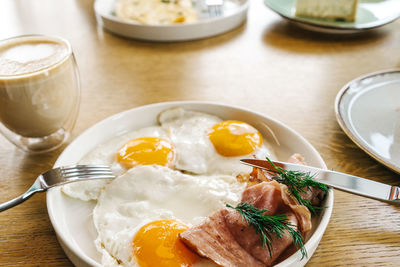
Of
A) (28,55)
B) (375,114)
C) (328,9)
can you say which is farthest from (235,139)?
(328,9)

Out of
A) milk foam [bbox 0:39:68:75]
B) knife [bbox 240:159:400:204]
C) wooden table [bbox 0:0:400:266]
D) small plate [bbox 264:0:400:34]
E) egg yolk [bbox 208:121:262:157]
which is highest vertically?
milk foam [bbox 0:39:68:75]

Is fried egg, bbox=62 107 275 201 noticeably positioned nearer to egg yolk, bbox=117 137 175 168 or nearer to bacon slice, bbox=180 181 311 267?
egg yolk, bbox=117 137 175 168

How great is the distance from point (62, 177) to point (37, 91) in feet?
1.33

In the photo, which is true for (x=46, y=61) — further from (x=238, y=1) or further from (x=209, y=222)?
(x=238, y=1)

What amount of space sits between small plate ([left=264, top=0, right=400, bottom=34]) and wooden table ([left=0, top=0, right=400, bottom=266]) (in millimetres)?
101

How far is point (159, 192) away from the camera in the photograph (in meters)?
1.20

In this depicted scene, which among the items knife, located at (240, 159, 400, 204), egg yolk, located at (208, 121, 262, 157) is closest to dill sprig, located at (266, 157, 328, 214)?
knife, located at (240, 159, 400, 204)

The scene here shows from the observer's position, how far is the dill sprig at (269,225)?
0.96 metres

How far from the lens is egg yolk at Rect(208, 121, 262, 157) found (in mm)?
1372

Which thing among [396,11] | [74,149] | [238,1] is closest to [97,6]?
[238,1]

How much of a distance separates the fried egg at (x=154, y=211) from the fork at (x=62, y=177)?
66 mm

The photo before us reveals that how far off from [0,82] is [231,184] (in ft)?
3.07

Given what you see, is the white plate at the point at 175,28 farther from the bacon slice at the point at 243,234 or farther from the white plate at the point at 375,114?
the bacon slice at the point at 243,234

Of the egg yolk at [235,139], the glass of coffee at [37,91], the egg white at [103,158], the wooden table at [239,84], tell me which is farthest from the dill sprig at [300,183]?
the glass of coffee at [37,91]
